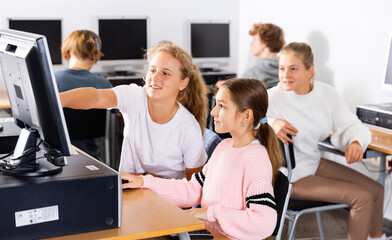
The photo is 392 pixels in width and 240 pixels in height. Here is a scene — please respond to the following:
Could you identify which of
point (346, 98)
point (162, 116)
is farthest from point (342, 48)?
point (162, 116)

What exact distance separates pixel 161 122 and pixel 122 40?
9.60 ft

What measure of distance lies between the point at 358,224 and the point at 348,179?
0.88 ft

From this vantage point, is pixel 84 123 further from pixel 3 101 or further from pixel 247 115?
pixel 247 115

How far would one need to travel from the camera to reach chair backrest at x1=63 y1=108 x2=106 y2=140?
11.1ft

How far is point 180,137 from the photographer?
227cm

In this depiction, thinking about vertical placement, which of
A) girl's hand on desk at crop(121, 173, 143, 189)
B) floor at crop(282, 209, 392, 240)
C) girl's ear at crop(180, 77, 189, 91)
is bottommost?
floor at crop(282, 209, 392, 240)

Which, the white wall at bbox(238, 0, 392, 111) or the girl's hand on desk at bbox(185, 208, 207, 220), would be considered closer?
the girl's hand on desk at bbox(185, 208, 207, 220)

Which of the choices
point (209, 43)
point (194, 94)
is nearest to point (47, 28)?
point (209, 43)

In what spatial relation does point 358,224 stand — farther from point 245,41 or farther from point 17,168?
point 245,41

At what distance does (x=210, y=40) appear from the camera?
214 inches

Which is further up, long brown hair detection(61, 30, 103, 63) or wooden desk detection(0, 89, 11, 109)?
long brown hair detection(61, 30, 103, 63)

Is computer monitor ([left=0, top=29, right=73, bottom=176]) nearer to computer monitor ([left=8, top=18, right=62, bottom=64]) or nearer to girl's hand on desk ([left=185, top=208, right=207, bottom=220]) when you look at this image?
girl's hand on desk ([left=185, top=208, right=207, bottom=220])

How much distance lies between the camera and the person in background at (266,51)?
412 cm

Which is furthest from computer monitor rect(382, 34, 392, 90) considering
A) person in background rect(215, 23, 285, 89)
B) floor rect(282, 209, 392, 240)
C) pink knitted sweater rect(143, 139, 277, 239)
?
pink knitted sweater rect(143, 139, 277, 239)
